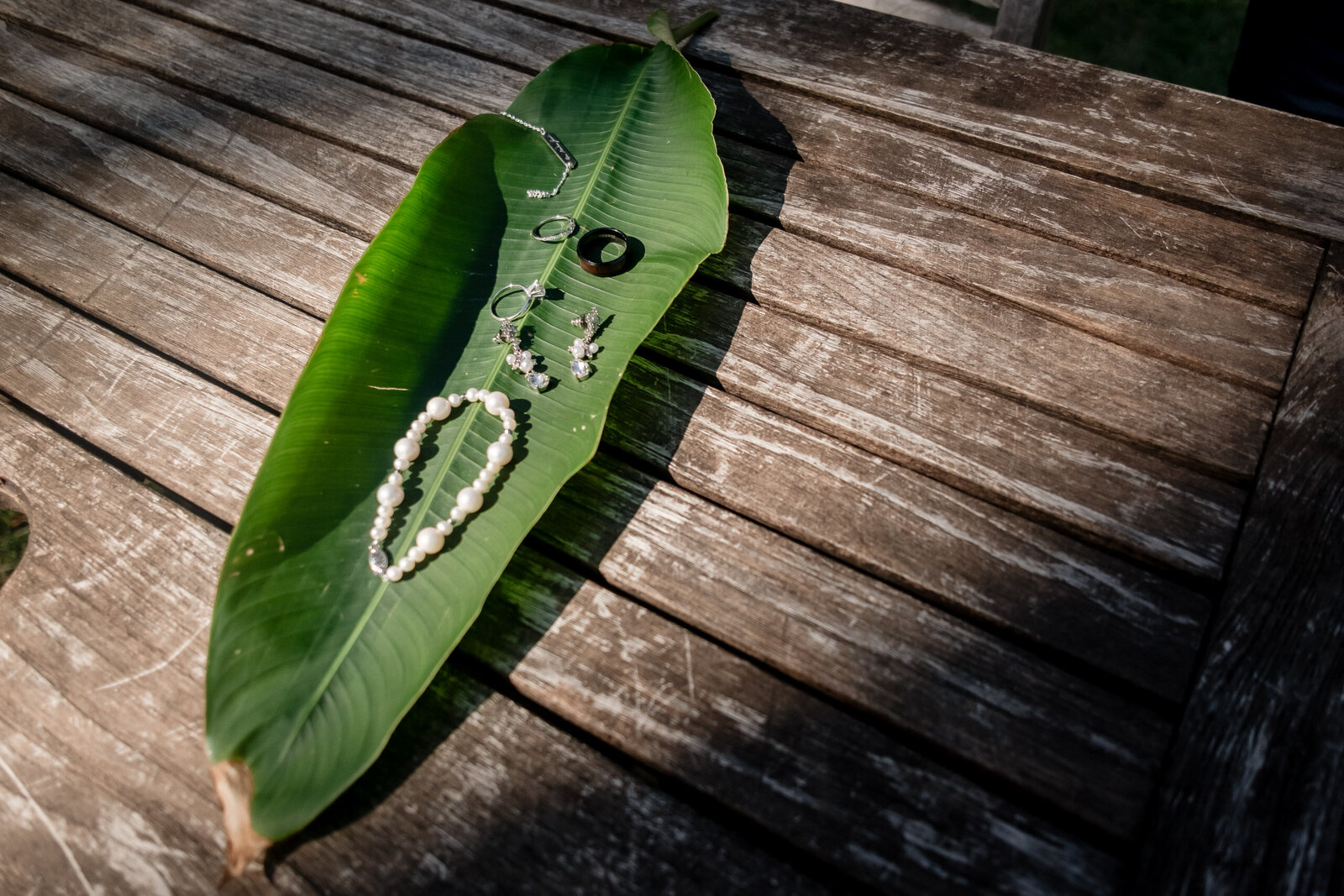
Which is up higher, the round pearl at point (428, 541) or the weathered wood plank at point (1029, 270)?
the weathered wood plank at point (1029, 270)

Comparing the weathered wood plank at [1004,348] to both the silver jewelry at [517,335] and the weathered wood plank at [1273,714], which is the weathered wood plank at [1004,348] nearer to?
the weathered wood plank at [1273,714]

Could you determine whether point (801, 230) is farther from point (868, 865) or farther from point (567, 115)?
point (868, 865)

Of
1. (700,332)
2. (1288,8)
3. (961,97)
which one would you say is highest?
(1288,8)

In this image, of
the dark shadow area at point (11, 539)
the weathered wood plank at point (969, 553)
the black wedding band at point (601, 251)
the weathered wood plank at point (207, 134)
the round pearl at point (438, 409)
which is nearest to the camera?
the weathered wood plank at point (969, 553)

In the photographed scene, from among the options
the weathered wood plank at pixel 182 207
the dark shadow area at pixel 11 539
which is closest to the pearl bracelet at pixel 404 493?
the weathered wood plank at pixel 182 207

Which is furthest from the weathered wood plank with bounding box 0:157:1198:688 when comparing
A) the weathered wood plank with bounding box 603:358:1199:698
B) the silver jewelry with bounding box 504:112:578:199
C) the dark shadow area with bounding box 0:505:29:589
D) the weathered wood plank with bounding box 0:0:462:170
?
the dark shadow area with bounding box 0:505:29:589

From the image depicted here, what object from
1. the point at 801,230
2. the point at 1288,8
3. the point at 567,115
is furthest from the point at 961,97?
the point at 1288,8

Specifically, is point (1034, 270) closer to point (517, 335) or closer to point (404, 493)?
point (517, 335)
